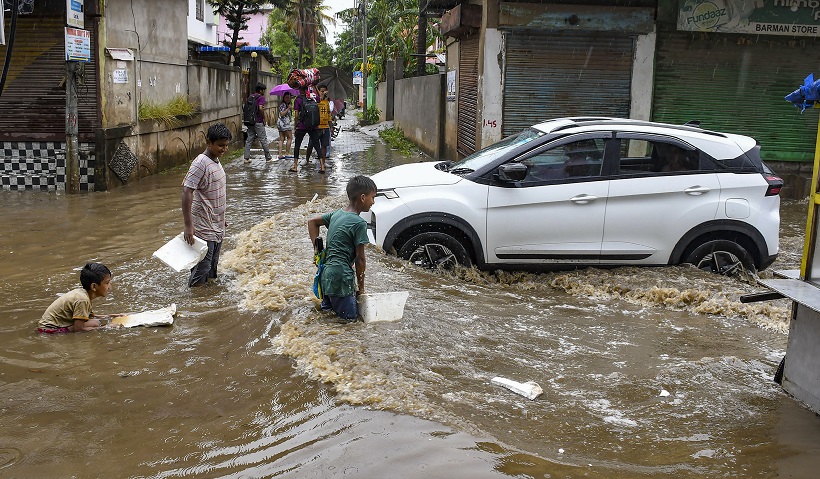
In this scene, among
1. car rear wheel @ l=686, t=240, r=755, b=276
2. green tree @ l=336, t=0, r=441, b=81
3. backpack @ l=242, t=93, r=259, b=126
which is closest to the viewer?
car rear wheel @ l=686, t=240, r=755, b=276

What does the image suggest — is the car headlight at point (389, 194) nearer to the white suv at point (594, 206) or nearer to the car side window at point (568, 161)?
the white suv at point (594, 206)

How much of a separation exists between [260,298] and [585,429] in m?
3.47

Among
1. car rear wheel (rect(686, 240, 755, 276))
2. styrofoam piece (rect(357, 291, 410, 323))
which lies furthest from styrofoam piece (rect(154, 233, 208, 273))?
car rear wheel (rect(686, 240, 755, 276))

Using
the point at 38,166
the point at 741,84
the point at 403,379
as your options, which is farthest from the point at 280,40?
the point at 403,379

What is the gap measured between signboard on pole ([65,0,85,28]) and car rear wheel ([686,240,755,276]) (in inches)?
377

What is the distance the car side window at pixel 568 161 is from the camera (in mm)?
7836

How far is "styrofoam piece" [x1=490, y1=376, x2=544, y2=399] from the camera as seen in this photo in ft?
16.0

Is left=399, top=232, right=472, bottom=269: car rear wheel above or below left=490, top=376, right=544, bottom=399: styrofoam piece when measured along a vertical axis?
above

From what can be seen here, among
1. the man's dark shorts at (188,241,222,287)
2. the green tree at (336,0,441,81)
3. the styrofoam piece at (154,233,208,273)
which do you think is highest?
the green tree at (336,0,441,81)

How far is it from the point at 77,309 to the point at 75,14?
768 cm

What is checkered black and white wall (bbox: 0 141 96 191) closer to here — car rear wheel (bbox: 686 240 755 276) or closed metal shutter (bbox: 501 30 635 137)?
closed metal shutter (bbox: 501 30 635 137)

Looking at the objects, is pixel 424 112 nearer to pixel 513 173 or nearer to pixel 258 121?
pixel 258 121

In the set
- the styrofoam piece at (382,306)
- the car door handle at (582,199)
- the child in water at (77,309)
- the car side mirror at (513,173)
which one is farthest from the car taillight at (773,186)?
the child in water at (77,309)

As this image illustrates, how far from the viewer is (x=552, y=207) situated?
773cm
